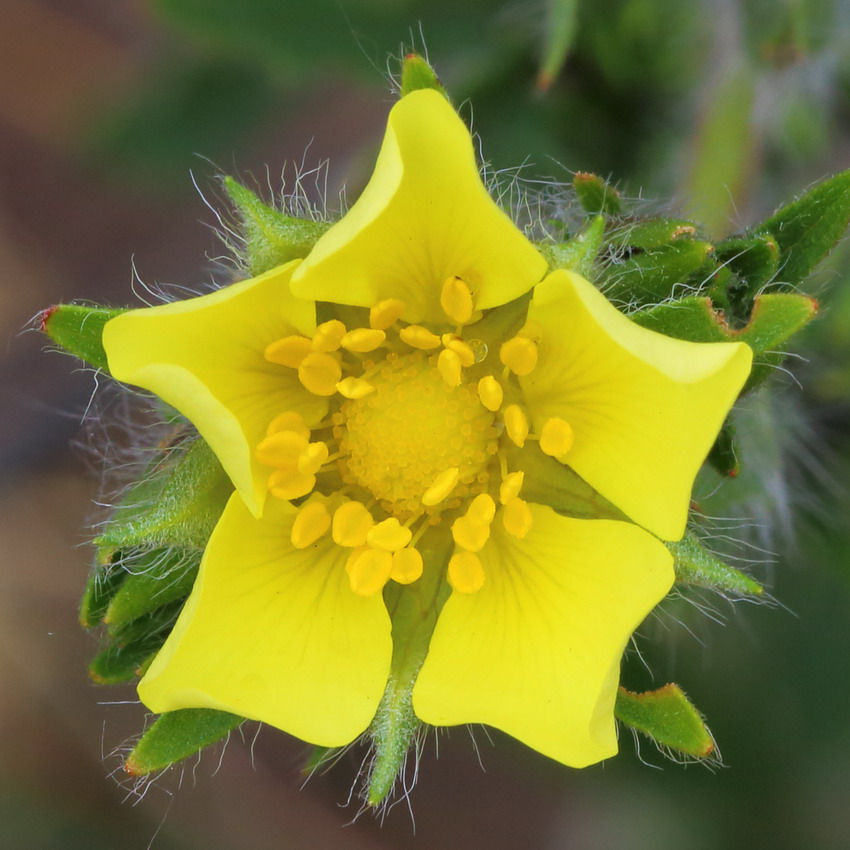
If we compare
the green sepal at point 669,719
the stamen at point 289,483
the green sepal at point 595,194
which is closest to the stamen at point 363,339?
the stamen at point 289,483

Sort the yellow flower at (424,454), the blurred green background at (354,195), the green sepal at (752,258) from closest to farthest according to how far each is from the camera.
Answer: the yellow flower at (424,454) < the green sepal at (752,258) < the blurred green background at (354,195)

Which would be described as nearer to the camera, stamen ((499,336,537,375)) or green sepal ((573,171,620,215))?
stamen ((499,336,537,375))

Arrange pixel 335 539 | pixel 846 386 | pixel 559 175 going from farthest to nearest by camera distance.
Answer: pixel 559 175 < pixel 846 386 < pixel 335 539

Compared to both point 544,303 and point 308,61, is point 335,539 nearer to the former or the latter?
point 544,303

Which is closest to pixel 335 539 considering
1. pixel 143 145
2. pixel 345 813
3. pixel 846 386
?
pixel 846 386

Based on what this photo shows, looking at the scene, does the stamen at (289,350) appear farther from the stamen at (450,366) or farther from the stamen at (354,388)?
the stamen at (450,366)

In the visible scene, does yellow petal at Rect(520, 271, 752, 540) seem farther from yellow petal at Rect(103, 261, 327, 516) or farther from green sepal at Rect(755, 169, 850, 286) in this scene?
green sepal at Rect(755, 169, 850, 286)

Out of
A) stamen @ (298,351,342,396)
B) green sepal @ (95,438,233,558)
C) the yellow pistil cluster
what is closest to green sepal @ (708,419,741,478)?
the yellow pistil cluster
